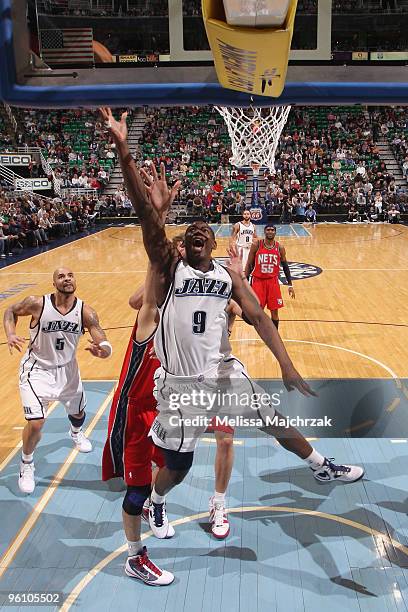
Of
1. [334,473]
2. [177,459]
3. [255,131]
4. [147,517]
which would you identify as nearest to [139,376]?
[177,459]

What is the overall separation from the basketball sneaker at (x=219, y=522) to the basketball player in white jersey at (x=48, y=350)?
143 centimetres

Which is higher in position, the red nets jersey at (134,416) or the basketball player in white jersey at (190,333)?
the basketball player in white jersey at (190,333)

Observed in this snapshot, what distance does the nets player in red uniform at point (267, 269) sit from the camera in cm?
734

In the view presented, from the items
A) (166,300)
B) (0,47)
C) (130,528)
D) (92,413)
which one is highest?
(0,47)

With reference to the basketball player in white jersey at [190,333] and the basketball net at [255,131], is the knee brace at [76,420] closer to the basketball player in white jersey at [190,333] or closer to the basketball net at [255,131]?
the basketball player in white jersey at [190,333]

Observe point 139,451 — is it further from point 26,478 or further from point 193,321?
point 26,478

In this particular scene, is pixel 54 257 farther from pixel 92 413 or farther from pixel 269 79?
pixel 269 79

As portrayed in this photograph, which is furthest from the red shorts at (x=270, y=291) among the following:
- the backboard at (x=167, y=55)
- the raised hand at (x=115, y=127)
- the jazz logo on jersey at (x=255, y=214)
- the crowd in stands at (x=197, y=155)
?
the crowd in stands at (x=197, y=155)

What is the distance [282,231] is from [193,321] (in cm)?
1821

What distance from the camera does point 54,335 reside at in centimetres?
450

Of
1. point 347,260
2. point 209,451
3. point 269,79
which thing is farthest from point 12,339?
point 347,260

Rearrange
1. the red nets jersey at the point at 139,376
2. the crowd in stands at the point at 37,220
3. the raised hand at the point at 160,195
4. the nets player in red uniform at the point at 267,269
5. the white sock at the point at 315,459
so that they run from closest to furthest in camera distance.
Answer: the raised hand at the point at 160,195
the red nets jersey at the point at 139,376
the white sock at the point at 315,459
the nets player in red uniform at the point at 267,269
the crowd in stands at the point at 37,220

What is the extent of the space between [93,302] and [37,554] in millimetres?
6879

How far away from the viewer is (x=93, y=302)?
33.6ft
